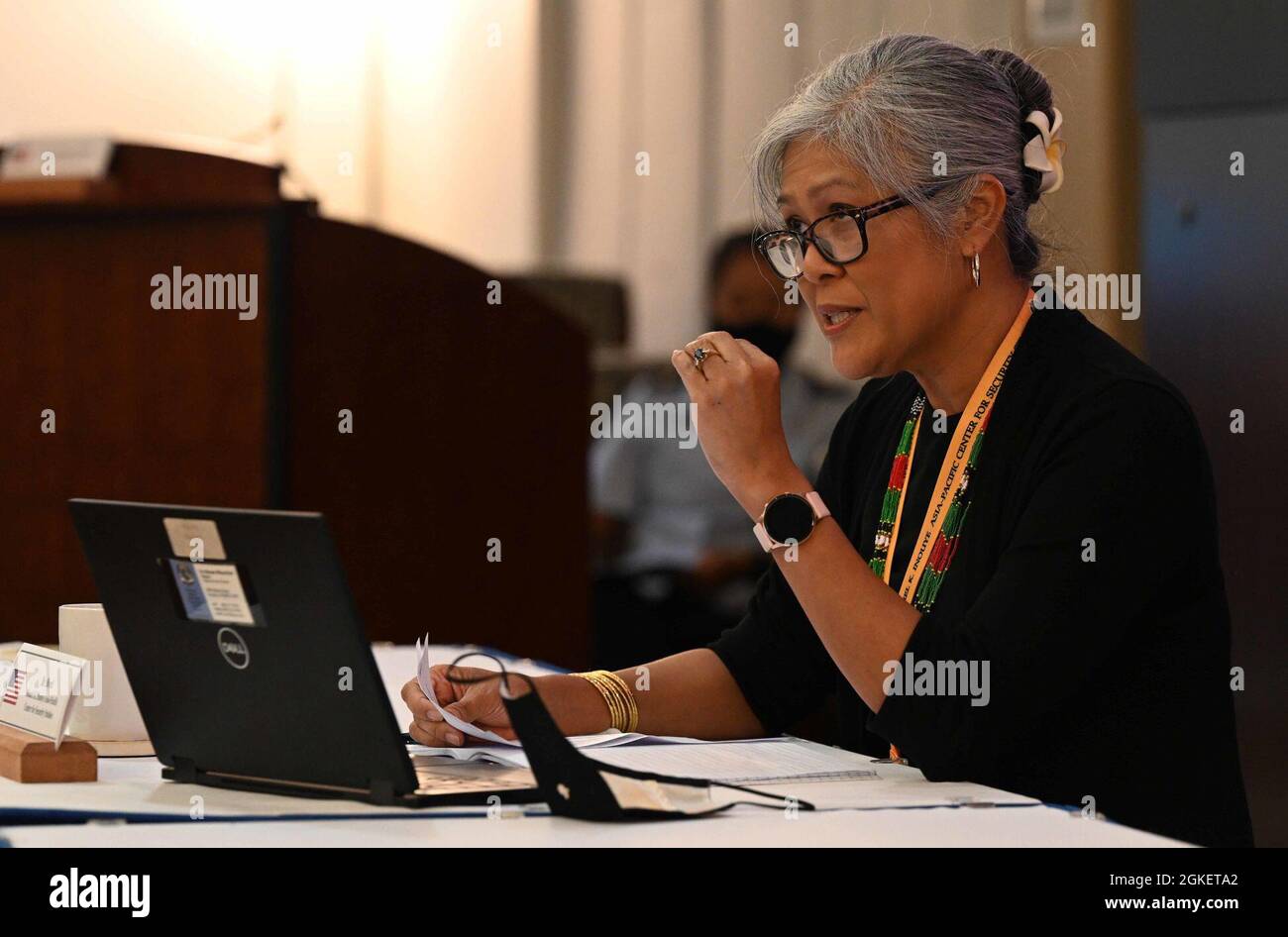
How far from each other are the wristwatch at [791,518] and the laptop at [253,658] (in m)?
0.29

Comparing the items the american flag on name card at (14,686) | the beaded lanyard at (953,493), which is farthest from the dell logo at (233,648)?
the beaded lanyard at (953,493)

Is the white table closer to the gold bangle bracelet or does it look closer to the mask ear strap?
the mask ear strap

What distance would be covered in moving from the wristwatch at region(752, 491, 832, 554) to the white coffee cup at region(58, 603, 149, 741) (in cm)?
51

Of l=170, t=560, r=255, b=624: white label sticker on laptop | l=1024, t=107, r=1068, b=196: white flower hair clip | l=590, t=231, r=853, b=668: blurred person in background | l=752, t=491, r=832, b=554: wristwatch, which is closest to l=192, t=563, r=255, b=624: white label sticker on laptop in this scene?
l=170, t=560, r=255, b=624: white label sticker on laptop

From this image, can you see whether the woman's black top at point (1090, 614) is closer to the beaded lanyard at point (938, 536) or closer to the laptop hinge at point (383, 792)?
the beaded lanyard at point (938, 536)

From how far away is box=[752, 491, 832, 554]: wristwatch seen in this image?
4.12 ft

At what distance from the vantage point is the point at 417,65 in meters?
4.49

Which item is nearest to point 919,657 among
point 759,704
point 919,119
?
point 759,704

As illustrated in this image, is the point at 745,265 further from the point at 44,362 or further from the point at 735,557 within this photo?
the point at 44,362

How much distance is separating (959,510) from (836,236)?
267 millimetres

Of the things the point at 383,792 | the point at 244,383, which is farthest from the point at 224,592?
the point at 244,383

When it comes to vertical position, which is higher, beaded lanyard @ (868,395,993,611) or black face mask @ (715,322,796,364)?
black face mask @ (715,322,796,364)

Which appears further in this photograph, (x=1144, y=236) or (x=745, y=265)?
(x=745, y=265)
